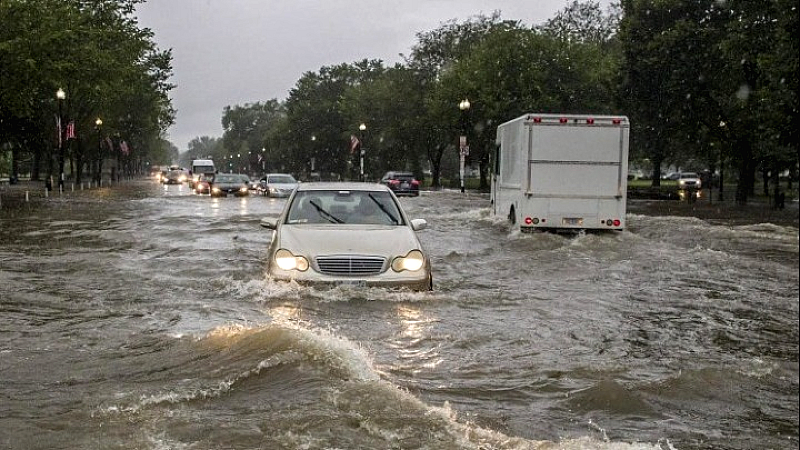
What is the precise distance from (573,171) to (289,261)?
10296 millimetres

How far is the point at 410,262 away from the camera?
9.28m

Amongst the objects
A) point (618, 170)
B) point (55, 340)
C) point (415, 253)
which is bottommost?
point (55, 340)

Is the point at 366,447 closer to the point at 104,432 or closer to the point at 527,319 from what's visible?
the point at 104,432

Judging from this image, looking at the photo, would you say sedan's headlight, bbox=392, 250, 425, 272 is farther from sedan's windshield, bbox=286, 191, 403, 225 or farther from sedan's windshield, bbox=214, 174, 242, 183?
sedan's windshield, bbox=214, 174, 242, 183

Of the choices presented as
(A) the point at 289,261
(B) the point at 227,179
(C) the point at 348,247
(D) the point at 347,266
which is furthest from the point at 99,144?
(D) the point at 347,266

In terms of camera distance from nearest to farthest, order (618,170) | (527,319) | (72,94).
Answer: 1. (527,319)
2. (618,170)
3. (72,94)

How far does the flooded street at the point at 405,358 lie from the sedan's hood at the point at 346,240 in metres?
0.48

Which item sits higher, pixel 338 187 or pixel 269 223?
pixel 338 187

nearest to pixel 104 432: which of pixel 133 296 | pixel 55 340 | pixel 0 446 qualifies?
pixel 0 446

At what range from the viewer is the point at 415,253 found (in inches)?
369

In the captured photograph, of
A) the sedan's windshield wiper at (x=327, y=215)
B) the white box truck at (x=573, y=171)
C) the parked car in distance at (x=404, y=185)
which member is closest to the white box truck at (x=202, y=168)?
the parked car in distance at (x=404, y=185)

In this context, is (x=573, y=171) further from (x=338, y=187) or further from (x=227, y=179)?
(x=227, y=179)

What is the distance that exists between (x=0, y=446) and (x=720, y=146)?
153 ft

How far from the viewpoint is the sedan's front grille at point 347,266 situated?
29.8 feet
